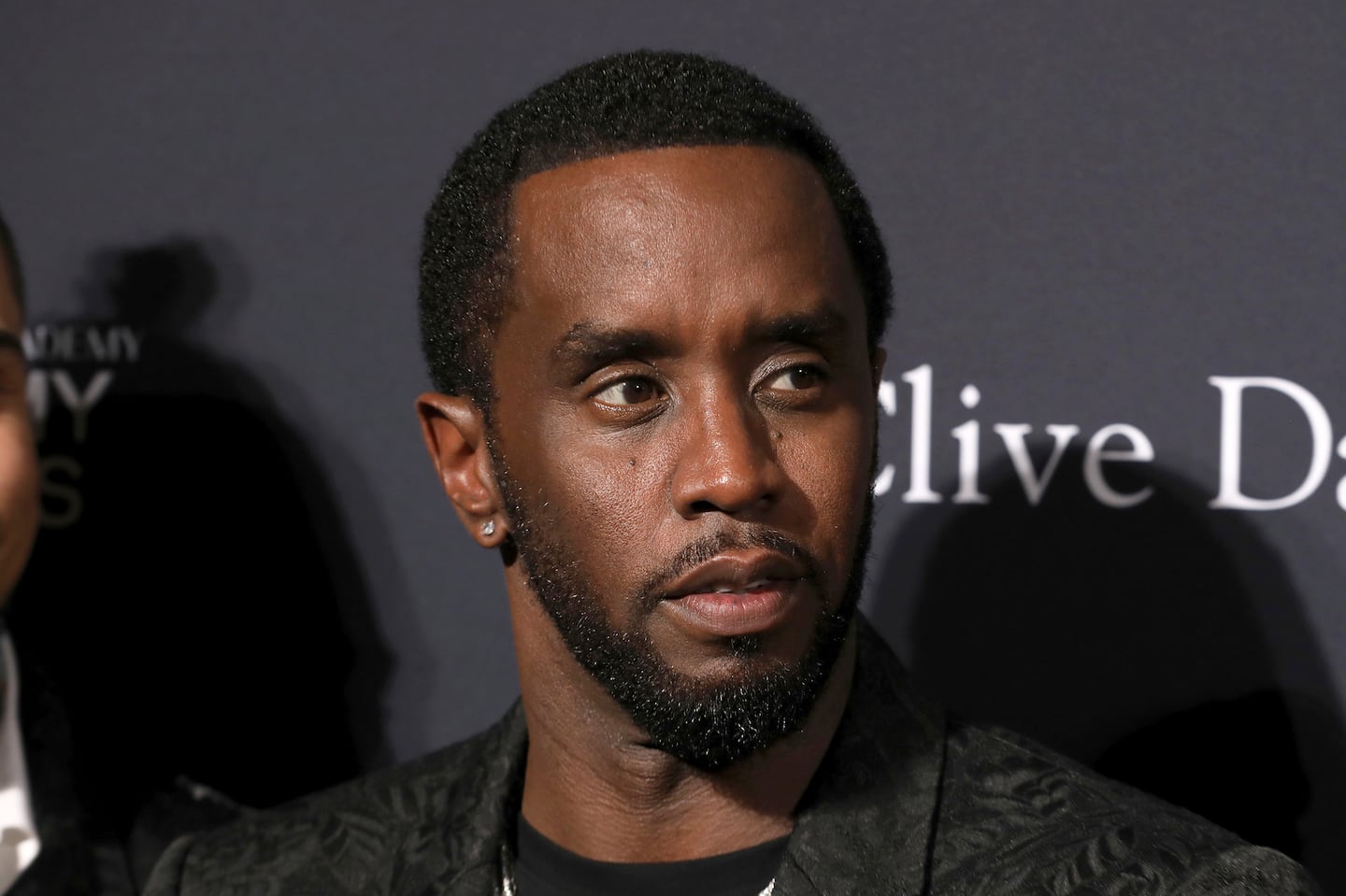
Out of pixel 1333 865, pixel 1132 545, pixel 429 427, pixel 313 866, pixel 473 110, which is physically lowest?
pixel 1333 865

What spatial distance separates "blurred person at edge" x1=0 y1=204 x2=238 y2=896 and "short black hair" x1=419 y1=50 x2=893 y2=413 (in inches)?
21.5

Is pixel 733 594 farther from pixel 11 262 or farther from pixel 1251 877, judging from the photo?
pixel 11 262

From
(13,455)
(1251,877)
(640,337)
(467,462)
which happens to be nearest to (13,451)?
(13,455)

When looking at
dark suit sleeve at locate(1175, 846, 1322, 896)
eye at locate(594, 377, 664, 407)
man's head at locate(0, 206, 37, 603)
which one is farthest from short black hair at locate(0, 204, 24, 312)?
dark suit sleeve at locate(1175, 846, 1322, 896)

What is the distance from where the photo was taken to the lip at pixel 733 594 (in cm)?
108

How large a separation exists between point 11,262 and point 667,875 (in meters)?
0.98

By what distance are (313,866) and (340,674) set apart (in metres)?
0.55

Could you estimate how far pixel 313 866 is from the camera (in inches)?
53.8

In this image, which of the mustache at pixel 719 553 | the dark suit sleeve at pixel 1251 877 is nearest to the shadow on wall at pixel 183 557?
the mustache at pixel 719 553

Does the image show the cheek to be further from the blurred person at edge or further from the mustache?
the blurred person at edge

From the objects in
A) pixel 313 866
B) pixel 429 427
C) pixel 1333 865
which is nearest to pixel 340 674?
pixel 313 866

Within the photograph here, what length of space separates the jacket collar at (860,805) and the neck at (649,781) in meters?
0.02

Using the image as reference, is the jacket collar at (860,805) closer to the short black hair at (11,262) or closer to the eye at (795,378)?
the eye at (795,378)

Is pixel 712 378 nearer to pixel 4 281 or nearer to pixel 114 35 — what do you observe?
pixel 4 281
